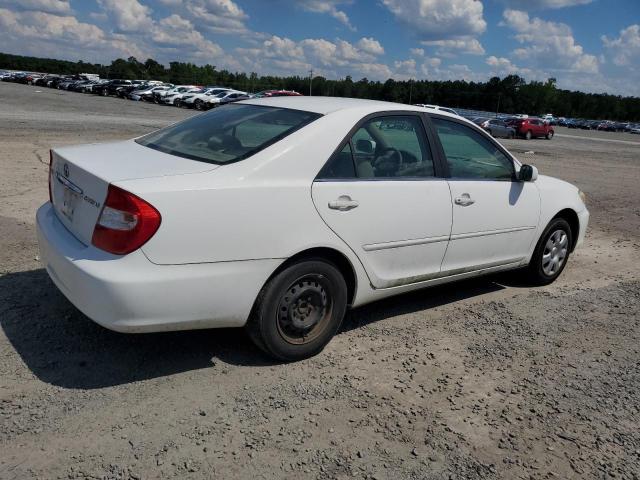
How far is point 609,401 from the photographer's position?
11.5 ft

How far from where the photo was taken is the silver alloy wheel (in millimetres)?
5414

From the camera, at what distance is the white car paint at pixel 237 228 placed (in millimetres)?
2969

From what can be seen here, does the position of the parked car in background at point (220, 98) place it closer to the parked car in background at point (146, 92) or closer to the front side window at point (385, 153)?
the parked car in background at point (146, 92)

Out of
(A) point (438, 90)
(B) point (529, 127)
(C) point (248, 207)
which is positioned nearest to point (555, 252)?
(C) point (248, 207)

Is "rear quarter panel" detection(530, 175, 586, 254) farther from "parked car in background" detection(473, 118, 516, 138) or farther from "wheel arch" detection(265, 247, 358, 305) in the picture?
"parked car in background" detection(473, 118, 516, 138)

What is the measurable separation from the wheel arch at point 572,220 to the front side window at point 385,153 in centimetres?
196

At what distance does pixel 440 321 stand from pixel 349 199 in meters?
1.52

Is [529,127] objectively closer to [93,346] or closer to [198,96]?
[198,96]

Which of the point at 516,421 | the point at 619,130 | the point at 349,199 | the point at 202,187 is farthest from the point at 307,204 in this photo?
the point at 619,130

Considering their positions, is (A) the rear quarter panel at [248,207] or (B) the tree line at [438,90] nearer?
(A) the rear quarter panel at [248,207]

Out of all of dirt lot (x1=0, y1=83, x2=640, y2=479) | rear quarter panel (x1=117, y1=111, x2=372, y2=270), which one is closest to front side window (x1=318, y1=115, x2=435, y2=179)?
rear quarter panel (x1=117, y1=111, x2=372, y2=270)

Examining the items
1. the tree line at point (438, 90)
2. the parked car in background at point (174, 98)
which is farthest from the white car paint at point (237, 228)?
the tree line at point (438, 90)

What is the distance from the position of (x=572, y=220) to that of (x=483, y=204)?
1.72 metres

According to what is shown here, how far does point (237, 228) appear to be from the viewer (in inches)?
123
